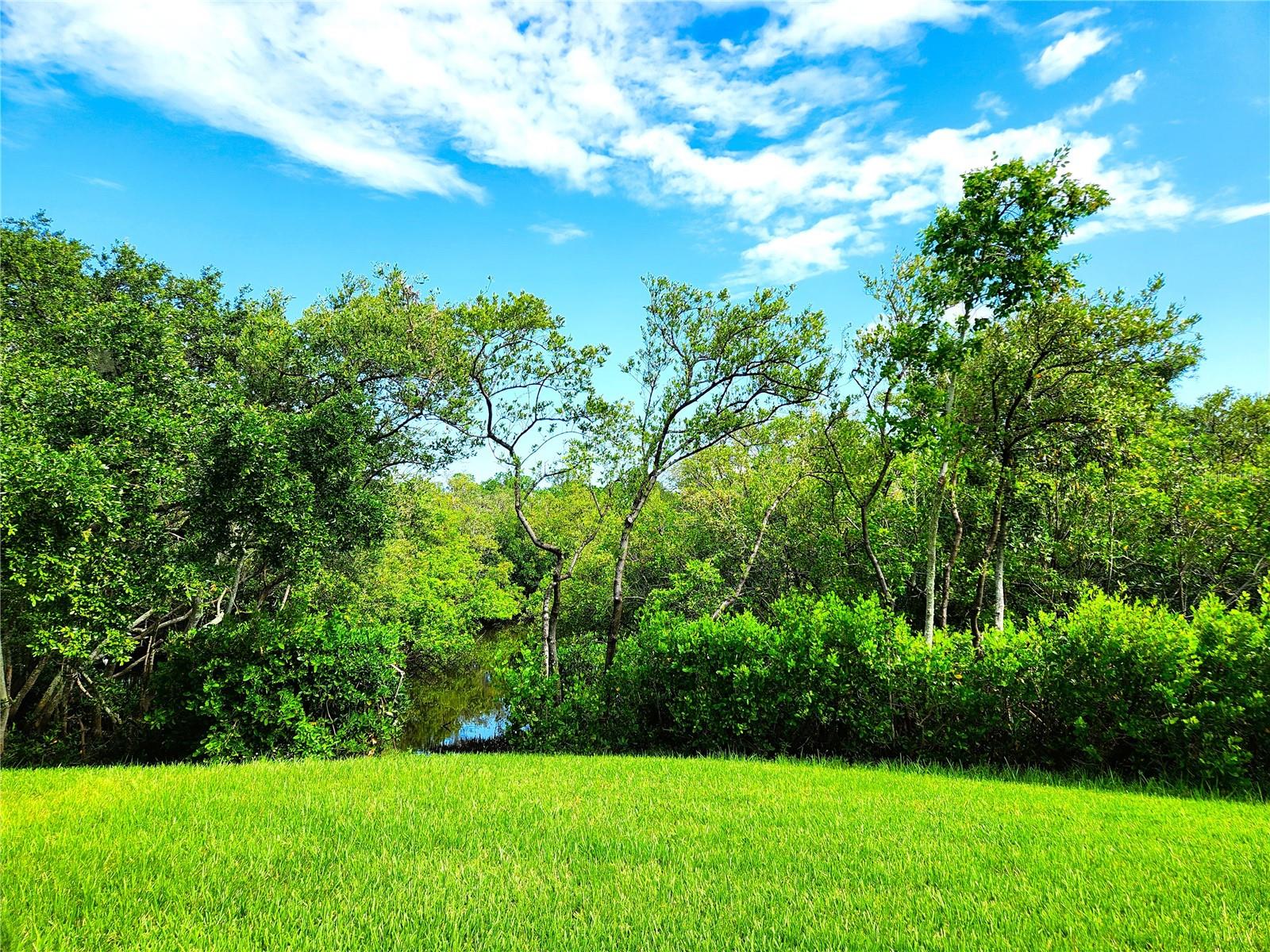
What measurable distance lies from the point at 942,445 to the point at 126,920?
9.90m

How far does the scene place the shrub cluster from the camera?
6453 mm

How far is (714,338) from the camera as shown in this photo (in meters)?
11.5

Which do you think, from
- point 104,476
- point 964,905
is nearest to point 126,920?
point 964,905

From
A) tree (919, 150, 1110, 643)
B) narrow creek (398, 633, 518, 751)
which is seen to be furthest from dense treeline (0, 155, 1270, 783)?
narrow creek (398, 633, 518, 751)

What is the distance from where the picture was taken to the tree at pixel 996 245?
8.05 meters

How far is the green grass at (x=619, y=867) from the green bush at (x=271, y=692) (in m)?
5.16

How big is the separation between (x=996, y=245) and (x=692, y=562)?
8.93 m

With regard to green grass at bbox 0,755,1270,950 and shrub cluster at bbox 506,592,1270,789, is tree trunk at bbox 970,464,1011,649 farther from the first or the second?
green grass at bbox 0,755,1270,950

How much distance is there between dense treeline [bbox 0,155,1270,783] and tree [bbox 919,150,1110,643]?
45 mm

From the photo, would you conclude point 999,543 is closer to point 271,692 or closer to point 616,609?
point 616,609

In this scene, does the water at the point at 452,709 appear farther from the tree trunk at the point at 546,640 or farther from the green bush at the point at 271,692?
the tree trunk at the point at 546,640

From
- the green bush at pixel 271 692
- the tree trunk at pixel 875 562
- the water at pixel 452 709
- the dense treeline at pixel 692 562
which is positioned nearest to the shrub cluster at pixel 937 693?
the dense treeline at pixel 692 562

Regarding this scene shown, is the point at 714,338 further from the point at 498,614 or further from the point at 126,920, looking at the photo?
the point at 498,614

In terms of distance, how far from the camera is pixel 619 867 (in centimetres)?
381
